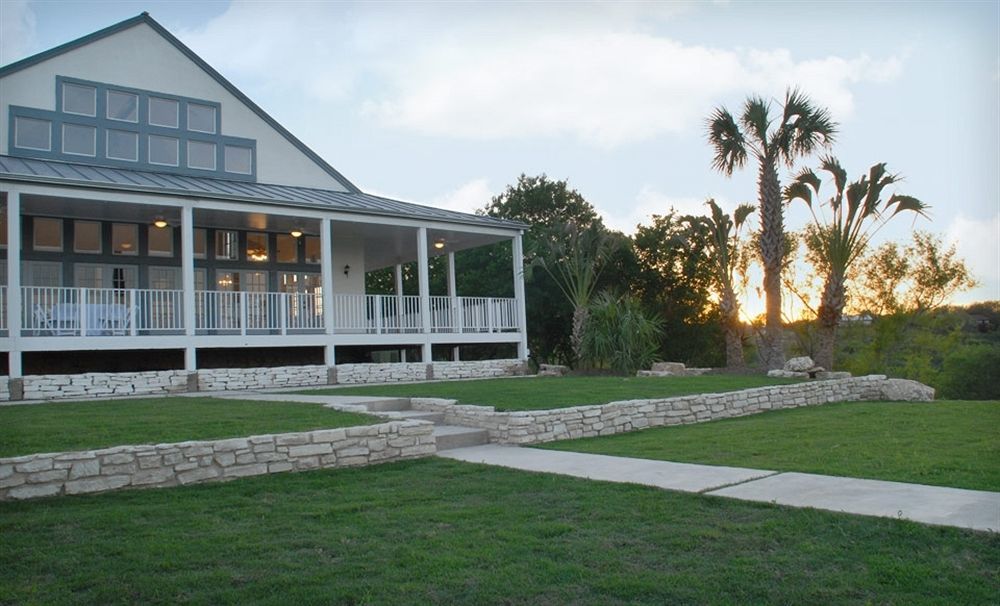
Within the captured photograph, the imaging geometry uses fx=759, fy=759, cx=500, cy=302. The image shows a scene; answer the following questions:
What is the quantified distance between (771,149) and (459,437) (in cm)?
1372

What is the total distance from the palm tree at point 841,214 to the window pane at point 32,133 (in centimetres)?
1768

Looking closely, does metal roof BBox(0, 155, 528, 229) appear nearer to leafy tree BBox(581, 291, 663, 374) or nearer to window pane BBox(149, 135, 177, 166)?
window pane BBox(149, 135, 177, 166)

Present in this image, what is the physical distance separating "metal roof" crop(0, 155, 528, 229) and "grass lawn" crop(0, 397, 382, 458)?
5166 mm

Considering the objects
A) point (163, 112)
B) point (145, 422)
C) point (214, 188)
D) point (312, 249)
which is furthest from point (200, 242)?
point (145, 422)

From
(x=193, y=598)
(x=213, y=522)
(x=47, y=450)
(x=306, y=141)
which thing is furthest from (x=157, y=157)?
(x=193, y=598)

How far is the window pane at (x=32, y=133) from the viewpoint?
16.8 metres

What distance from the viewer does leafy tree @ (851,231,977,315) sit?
1135 inches

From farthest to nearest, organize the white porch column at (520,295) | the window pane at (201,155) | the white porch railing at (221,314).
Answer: the white porch column at (520,295) → the window pane at (201,155) → the white porch railing at (221,314)

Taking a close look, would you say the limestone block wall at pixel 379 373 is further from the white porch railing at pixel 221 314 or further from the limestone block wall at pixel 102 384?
the limestone block wall at pixel 102 384

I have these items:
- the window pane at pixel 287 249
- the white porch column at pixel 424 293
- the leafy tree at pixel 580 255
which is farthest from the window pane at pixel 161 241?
the leafy tree at pixel 580 255

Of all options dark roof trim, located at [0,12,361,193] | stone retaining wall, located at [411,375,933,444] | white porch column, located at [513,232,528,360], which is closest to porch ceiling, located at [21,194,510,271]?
white porch column, located at [513,232,528,360]

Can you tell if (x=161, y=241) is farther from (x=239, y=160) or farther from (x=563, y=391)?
(x=563, y=391)

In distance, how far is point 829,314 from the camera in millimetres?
18453

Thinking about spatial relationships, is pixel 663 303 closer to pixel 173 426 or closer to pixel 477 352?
pixel 477 352
